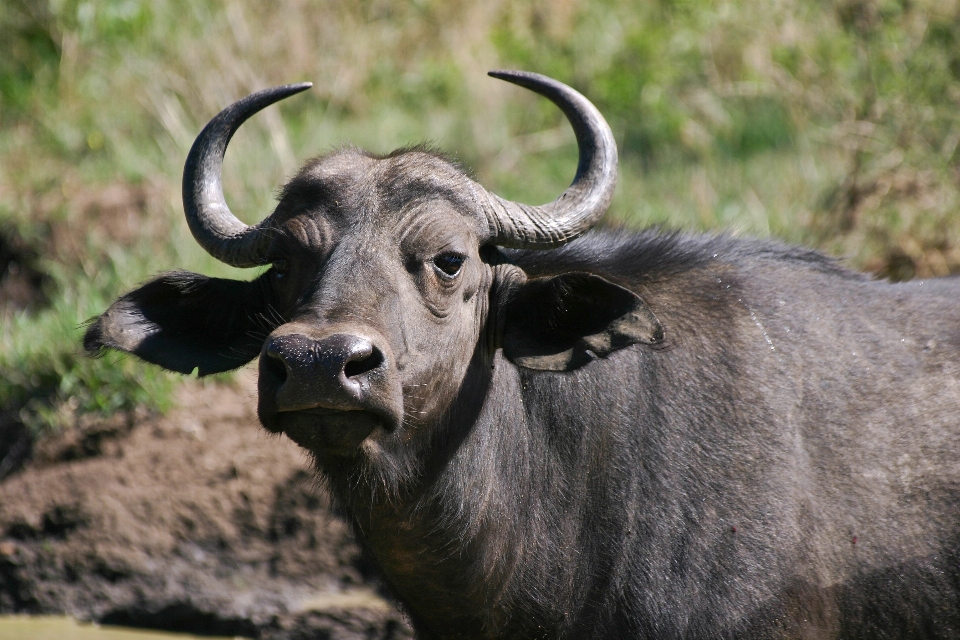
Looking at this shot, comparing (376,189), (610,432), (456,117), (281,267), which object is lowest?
(610,432)

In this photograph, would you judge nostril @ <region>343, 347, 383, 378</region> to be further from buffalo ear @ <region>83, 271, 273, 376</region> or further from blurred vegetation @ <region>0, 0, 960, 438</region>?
blurred vegetation @ <region>0, 0, 960, 438</region>

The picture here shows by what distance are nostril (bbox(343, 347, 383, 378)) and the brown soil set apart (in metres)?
2.98

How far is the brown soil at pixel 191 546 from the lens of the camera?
6.17 m

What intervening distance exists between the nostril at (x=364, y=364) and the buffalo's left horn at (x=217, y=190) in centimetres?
106

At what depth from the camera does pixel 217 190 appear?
4.37 meters

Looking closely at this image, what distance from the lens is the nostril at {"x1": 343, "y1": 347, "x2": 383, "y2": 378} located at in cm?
328

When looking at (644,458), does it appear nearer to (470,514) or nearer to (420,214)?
(470,514)

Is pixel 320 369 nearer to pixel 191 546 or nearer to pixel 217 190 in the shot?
pixel 217 190

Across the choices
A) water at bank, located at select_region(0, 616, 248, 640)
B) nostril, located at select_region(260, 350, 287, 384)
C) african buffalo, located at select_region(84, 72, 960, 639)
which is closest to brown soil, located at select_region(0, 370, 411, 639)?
water at bank, located at select_region(0, 616, 248, 640)

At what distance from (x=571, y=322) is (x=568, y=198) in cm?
52

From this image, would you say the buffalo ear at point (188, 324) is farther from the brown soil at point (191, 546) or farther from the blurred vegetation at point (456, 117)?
the blurred vegetation at point (456, 117)

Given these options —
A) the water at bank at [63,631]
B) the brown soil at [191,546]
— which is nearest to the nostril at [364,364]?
the brown soil at [191,546]

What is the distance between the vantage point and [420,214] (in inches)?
152

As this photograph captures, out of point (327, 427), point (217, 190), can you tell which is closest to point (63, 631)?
point (217, 190)
